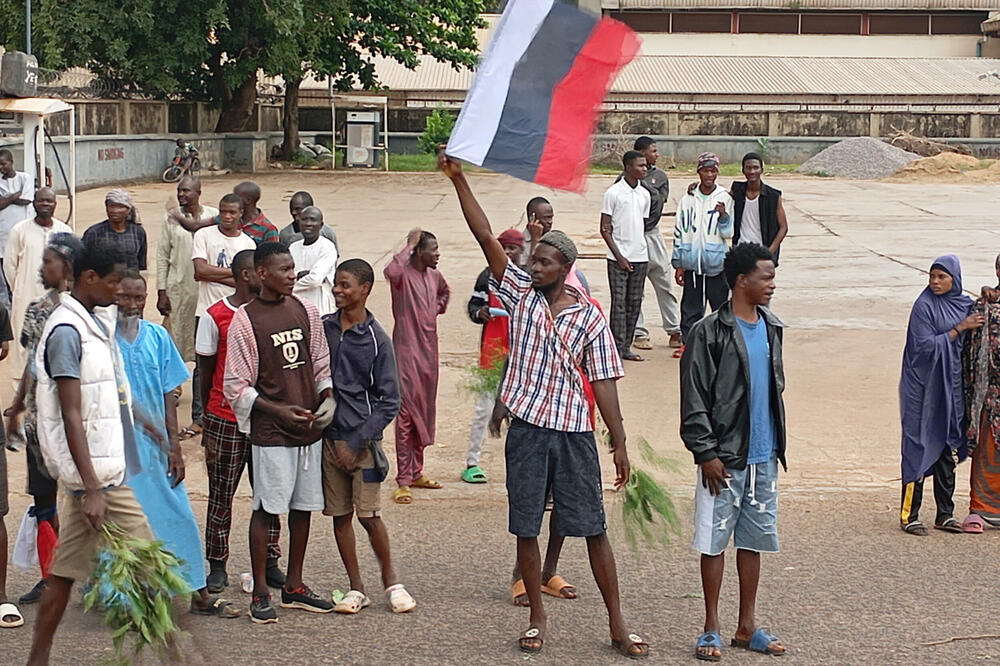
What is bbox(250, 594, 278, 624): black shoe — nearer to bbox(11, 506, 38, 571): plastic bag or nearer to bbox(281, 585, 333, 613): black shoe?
bbox(281, 585, 333, 613): black shoe

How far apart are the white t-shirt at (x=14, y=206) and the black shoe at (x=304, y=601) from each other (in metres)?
6.27

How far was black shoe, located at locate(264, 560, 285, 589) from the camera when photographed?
20.2 feet

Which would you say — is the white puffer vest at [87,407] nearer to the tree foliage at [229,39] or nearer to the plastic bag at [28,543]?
the plastic bag at [28,543]

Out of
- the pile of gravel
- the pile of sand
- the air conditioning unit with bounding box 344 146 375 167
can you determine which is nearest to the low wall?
the air conditioning unit with bounding box 344 146 375 167

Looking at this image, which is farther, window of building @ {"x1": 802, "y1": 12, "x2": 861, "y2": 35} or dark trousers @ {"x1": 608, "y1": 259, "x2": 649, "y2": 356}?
window of building @ {"x1": 802, "y1": 12, "x2": 861, "y2": 35}

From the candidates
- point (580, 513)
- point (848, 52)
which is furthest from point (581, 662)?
point (848, 52)

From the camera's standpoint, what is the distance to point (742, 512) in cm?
547

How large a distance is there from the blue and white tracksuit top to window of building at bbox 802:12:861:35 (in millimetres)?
46403

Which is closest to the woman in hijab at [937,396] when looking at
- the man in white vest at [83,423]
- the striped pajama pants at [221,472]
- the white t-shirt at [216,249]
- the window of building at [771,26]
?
the striped pajama pants at [221,472]

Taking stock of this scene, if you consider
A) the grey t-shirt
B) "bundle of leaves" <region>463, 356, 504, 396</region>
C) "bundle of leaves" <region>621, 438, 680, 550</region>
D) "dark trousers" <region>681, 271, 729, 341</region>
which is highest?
the grey t-shirt

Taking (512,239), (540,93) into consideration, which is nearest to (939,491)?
(512,239)

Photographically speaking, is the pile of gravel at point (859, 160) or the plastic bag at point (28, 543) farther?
the pile of gravel at point (859, 160)

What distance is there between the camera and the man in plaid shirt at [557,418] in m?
5.41

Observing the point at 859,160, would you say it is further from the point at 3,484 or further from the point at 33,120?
the point at 3,484
